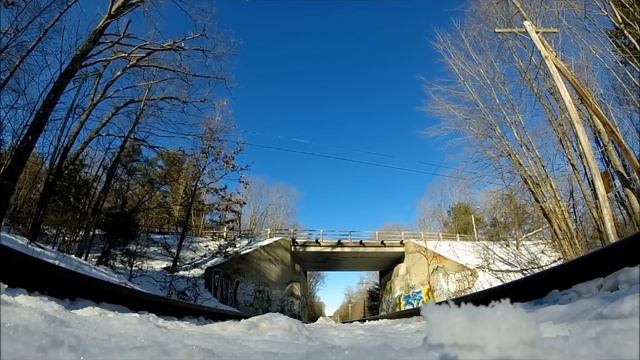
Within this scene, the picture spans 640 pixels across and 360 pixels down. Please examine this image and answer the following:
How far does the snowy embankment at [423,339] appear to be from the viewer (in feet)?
3.69

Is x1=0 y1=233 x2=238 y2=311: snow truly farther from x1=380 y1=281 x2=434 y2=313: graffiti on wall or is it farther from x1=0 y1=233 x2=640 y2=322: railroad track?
x1=380 y1=281 x2=434 y2=313: graffiti on wall

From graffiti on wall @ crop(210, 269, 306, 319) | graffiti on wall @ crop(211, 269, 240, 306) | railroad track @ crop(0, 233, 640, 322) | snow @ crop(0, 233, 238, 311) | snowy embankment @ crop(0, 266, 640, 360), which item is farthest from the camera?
graffiti on wall @ crop(210, 269, 306, 319)

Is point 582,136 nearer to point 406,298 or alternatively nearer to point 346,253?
point 406,298

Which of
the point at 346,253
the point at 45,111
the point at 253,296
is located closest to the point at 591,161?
the point at 45,111

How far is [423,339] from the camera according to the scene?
161cm

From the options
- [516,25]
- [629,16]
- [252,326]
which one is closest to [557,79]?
[629,16]

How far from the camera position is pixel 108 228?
13273 mm

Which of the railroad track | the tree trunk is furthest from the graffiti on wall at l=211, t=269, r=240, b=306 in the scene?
the railroad track

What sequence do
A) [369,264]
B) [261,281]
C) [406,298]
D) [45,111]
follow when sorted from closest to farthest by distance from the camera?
[45,111] < [261,281] < [406,298] < [369,264]

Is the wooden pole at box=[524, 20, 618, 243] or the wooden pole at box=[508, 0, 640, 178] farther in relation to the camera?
the wooden pole at box=[524, 20, 618, 243]

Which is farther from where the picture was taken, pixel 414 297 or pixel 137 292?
pixel 414 297

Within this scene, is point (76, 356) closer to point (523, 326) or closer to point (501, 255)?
point (523, 326)

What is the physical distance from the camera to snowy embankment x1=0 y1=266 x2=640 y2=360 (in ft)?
3.69

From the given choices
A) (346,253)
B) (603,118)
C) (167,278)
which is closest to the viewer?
(603,118)
